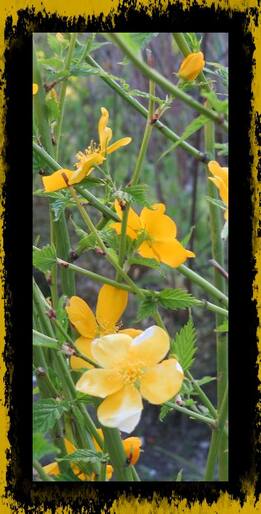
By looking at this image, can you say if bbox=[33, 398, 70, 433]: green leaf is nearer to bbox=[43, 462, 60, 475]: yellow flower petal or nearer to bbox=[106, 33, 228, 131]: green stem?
bbox=[43, 462, 60, 475]: yellow flower petal

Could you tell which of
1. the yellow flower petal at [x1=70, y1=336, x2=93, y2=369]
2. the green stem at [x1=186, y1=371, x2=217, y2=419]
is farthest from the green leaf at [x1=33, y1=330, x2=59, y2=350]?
the green stem at [x1=186, y1=371, x2=217, y2=419]

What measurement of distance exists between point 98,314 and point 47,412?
0.26 ft

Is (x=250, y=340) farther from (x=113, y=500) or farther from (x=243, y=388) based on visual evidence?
(x=113, y=500)

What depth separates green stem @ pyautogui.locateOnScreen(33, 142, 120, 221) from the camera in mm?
529

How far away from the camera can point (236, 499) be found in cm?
55

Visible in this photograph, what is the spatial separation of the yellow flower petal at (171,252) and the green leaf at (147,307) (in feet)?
0.09

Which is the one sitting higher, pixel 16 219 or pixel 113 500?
pixel 16 219

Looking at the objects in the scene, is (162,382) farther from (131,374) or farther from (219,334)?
(219,334)

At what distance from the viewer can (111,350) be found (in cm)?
51

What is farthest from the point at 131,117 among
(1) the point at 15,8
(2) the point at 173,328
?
(1) the point at 15,8

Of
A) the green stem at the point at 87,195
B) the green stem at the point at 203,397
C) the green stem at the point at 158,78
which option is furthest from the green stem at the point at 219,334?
the green stem at the point at 158,78

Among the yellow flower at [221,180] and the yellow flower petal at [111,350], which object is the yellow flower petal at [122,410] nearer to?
the yellow flower petal at [111,350]

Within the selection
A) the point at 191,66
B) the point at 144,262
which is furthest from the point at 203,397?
the point at 191,66

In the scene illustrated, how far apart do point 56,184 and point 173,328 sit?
155 cm
